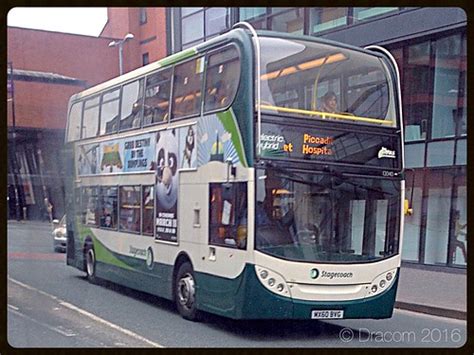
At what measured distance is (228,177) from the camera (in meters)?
6.02

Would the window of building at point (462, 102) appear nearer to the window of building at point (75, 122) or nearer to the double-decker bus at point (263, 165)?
the double-decker bus at point (263, 165)

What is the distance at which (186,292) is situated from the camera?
6.57 meters

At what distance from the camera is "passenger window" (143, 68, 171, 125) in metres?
6.49

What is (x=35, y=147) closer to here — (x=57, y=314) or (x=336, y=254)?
(x=57, y=314)

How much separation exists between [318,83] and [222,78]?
30.7 inches

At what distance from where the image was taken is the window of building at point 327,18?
21.7 feet

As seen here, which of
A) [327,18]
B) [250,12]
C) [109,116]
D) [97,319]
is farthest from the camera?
[327,18]

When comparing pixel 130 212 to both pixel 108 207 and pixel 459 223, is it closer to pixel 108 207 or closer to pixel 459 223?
pixel 108 207

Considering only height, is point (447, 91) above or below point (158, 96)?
above

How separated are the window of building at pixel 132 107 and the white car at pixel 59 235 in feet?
3.14

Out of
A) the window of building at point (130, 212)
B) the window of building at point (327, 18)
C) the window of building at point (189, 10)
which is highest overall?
the window of building at point (327, 18)

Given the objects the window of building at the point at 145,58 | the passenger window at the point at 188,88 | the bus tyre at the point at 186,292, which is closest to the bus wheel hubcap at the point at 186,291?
Result: the bus tyre at the point at 186,292

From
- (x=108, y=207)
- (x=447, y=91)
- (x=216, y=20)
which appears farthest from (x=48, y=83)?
(x=447, y=91)
